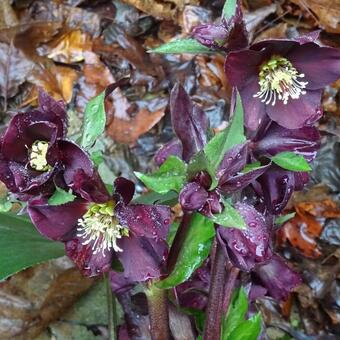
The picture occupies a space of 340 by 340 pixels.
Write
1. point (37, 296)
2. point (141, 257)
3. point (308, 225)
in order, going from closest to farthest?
point (141, 257) < point (37, 296) < point (308, 225)

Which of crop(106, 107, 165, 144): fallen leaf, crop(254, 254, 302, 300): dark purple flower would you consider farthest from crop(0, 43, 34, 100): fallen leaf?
crop(254, 254, 302, 300): dark purple flower

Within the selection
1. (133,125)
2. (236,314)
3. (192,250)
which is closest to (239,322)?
(236,314)

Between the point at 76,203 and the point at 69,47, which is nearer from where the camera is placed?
the point at 76,203

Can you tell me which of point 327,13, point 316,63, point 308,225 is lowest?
point 308,225

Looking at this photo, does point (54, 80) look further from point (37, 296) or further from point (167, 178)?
point (167, 178)

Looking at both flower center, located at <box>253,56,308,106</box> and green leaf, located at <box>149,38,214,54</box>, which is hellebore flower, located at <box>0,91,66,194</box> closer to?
green leaf, located at <box>149,38,214,54</box>
